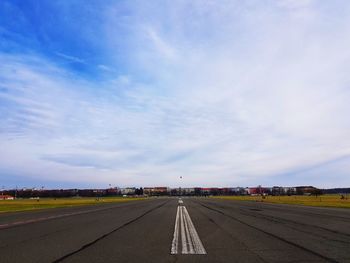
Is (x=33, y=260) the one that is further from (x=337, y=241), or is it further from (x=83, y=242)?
(x=337, y=241)

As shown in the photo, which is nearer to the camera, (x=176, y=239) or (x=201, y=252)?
(x=201, y=252)

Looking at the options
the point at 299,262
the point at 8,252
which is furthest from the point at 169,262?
the point at 8,252

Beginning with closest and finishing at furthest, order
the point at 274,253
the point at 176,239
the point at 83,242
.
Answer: the point at 274,253 → the point at 83,242 → the point at 176,239

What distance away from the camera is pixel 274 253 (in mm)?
11320

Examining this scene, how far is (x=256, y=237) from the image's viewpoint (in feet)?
51.5

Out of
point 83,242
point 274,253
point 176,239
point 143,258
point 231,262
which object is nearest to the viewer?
point 231,262

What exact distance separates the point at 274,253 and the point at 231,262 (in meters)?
2.14

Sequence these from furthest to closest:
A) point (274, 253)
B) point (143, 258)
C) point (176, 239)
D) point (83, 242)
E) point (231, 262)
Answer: point (176, 239)
point (83, 242)
point (274, 253)
point (143, 258)
point (231, 262)

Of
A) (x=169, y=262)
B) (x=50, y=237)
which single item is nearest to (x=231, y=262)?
(x=169, y=262)

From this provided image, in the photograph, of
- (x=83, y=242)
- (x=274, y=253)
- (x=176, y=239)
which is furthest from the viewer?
(x=176, y=239)

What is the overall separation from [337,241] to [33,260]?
33.2 ft

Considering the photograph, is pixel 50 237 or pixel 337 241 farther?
pixel 50 237

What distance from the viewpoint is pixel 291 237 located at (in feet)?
51.7

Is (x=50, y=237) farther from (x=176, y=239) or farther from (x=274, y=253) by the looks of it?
(x=274, y=253)
